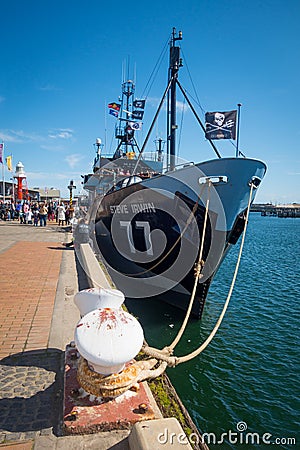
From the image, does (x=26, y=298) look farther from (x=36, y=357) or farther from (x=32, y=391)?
(x=32, y=391)

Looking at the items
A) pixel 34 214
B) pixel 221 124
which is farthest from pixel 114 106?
pixel 221 124

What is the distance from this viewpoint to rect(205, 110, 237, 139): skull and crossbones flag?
8550 millimetres

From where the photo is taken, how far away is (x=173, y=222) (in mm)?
8555

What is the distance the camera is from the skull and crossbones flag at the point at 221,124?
Result: 8.55 metres

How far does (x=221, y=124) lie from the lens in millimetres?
8633

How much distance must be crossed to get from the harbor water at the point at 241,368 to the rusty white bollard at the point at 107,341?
106 inches

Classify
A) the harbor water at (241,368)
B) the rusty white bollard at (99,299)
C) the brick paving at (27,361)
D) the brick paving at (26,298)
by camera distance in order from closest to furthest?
the brick paving at (27,361) → the rusty white bollard at (99,299) → the brick paving at (26,298) → the harbor water at (241,368)

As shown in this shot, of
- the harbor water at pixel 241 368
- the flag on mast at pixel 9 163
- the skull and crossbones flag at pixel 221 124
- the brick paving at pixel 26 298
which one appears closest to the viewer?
the brick paving at pixel 26 298

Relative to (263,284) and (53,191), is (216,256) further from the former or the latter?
(53,191)

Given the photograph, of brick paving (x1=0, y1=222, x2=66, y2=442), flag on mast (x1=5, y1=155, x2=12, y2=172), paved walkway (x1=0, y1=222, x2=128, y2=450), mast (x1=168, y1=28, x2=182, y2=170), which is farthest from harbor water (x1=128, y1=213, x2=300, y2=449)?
flag on mast (x1=5, y1=155, x2=12, y2=172)

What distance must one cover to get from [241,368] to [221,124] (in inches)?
237

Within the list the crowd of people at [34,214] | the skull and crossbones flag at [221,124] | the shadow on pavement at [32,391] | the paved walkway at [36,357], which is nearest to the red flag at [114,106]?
the crowd of people at [34,214]

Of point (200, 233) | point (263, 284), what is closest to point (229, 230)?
point (200, 233)

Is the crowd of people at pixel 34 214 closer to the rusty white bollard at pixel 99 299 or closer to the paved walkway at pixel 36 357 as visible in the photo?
the paved walkway at pixel 36 357
